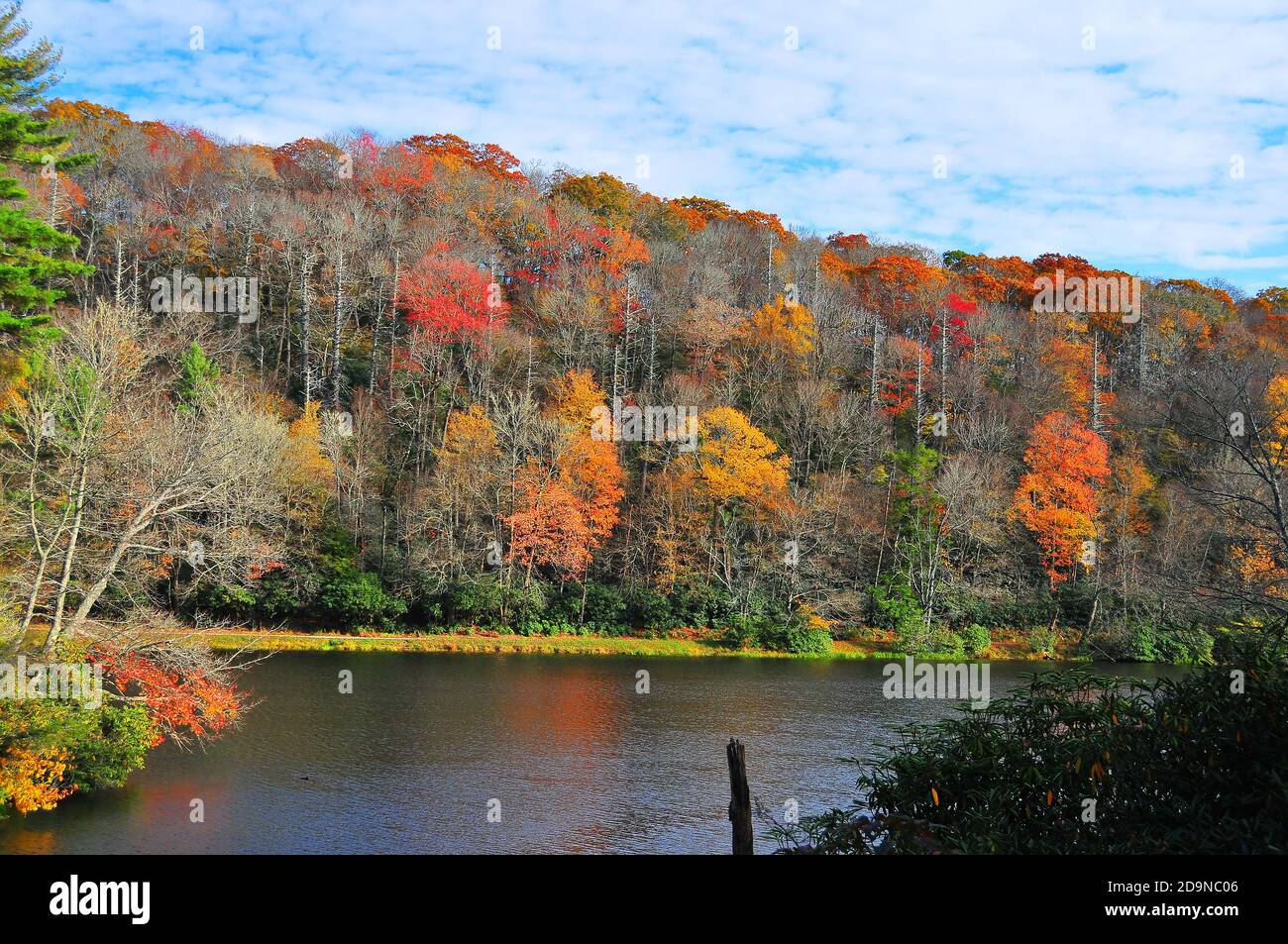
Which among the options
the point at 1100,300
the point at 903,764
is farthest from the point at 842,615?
the point at 1100,300

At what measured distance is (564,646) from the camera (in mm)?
39531

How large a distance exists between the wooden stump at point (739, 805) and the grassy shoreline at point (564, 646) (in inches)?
1190

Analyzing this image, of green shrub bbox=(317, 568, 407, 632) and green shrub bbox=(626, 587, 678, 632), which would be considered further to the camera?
green shrub bbox=(626, 587, 678, 632)

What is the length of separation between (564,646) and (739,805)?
1225 inches

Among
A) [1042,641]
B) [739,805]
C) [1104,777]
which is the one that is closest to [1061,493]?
[1042,641]

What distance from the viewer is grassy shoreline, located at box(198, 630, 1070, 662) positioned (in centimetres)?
3717

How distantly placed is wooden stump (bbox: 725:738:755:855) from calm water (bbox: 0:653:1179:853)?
7.11 metres

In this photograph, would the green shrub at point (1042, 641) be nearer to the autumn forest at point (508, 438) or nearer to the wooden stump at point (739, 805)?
the autumn forest at point (508, 438)

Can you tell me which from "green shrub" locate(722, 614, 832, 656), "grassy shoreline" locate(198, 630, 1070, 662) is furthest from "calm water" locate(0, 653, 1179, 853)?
"green shrub" locate(722, 614, 832, 656)

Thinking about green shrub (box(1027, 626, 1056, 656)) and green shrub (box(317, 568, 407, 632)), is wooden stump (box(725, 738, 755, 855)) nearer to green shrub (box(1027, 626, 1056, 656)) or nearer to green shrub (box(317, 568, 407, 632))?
green shrub (box(317, 568, 407, 632))

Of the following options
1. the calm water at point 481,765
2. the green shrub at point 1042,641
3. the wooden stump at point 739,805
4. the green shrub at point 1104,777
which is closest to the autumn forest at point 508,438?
the green shrub at point 1042,641

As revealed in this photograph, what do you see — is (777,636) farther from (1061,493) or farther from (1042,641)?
(1061,493)
